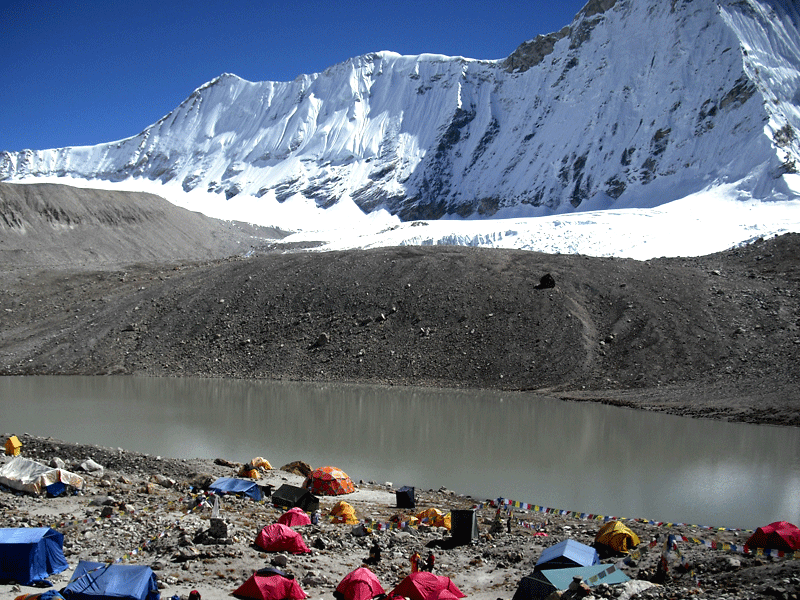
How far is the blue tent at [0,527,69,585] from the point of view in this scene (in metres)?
10.8

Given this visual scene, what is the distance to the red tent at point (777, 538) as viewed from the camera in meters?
12.6

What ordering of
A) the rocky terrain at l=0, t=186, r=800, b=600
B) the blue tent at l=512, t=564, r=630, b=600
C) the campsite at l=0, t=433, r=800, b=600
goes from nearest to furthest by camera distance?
the blue tent at l=512, t=564, r=630, b=600, the campsite at l=0, t=433, r=800, b=600, the rocky terrain at l=0, t=186, r=800, b=600

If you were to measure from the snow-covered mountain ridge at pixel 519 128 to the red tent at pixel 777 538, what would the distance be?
69722 millimetres

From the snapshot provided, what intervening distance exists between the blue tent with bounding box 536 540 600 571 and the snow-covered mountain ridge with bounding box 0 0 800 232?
72283 millimetres

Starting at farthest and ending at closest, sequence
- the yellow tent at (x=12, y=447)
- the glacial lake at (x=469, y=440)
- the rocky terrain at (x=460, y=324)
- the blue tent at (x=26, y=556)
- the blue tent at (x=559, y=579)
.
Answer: the rocky terrain at (x=460, y=324), the yellow tent at (x=12, y=447), the glacial lake at (x=469, y=440), the blue tent at (x=26, y=556), the blue tent at (x=559, y=579)

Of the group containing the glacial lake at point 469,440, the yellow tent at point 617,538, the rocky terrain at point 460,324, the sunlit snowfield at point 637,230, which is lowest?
the glacial lake at point 469,440

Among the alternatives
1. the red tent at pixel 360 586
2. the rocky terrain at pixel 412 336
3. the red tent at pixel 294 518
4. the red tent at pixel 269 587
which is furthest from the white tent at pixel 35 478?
the red tent at pixel 360 586

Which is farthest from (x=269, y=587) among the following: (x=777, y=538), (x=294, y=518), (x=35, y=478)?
(x=777, y=538)

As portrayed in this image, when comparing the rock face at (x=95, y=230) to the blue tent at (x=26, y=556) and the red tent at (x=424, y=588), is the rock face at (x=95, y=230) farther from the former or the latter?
the red tent at (x=424, y=588)

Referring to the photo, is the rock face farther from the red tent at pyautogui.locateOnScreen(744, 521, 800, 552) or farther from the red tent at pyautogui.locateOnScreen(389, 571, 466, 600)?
the red tent at pyautogui.locateOnScreen(744, 521, 800, 552)

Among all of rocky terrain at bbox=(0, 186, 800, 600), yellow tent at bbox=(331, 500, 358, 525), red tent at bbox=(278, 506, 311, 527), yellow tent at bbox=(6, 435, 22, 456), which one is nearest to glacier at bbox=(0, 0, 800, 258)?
rocky terrain at bbox=(0, 186, 800, 600)

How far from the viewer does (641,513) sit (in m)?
17.0

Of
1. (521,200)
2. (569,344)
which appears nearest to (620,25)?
(521,200)

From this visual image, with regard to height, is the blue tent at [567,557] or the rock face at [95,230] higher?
the rock face at [95,230]
